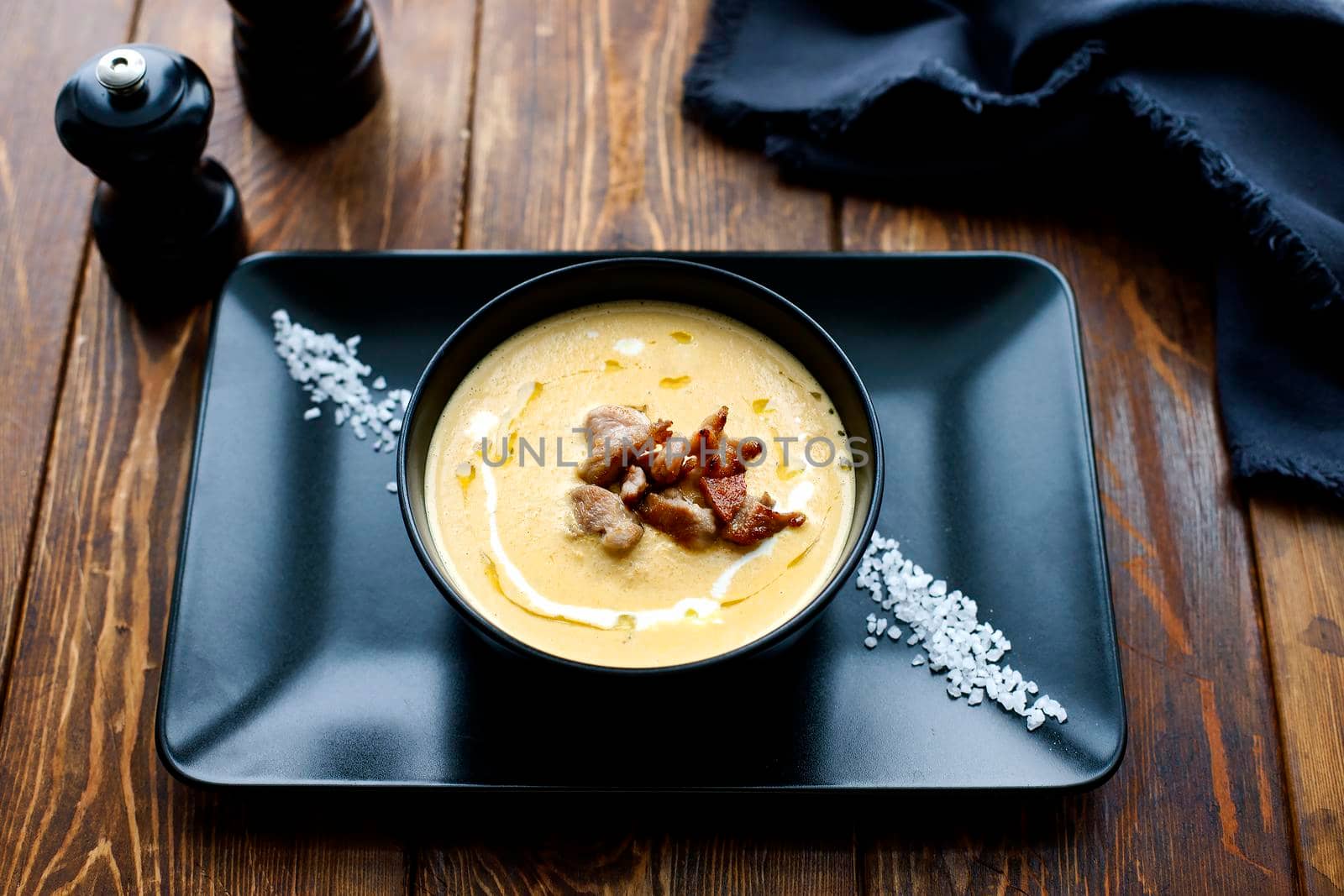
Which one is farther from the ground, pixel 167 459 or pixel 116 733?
pixel 167 459

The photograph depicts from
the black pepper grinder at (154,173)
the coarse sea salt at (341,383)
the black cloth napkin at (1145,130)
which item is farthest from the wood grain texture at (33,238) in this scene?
the black cloth napkin at (1145,130)

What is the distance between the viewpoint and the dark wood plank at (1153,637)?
1.92m

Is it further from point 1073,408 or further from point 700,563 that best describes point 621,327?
point 1073,408

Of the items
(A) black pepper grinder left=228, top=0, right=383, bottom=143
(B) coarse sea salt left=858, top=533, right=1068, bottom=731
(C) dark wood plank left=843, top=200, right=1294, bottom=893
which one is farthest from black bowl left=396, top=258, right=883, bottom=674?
(A) black pepper grinder left=228, top=0, right=383, bottom=143

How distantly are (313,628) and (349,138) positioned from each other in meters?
1.16

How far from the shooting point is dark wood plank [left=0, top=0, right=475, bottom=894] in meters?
1.92

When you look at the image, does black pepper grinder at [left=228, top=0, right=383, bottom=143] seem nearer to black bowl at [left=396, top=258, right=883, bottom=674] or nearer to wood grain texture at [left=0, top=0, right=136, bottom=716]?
wood grain texture at [left=0, top=0, right=136, bottom=716]

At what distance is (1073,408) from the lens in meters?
2.11

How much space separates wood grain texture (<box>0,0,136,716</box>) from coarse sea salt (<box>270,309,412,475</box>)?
20.9 inches

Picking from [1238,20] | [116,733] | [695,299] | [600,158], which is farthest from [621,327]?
[1238,20]

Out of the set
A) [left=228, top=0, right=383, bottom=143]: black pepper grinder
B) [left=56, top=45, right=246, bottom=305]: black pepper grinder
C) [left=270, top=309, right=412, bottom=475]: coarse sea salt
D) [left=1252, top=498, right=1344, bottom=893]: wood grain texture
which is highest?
[left=228, top=0, right=383, bottom=143]: black pepper grinder

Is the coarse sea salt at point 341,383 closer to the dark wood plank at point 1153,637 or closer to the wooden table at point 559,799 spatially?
the wooden table at point 559,799

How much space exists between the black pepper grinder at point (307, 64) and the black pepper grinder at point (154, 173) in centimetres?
22

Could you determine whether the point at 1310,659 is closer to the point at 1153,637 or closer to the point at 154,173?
the point at 1153,637
